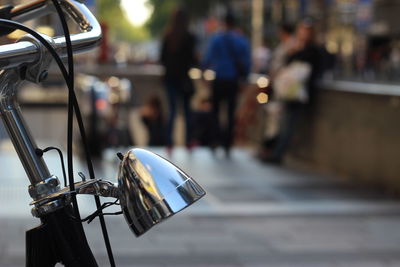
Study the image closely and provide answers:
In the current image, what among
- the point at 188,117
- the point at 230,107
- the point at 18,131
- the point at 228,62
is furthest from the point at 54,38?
the point at 188,117

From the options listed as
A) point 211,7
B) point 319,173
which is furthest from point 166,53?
point 211,7

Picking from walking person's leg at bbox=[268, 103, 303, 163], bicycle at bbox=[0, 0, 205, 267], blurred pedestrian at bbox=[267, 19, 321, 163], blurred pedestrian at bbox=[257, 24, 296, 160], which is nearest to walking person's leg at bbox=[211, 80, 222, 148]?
blurred pedestrian at bbox=[257, 24, 296, 160]

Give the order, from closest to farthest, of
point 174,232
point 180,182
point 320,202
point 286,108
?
point 180,182, point 174,232, point 320,202, point 286,108

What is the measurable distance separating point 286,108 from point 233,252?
562 centimetres

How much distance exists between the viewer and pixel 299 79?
11.3m

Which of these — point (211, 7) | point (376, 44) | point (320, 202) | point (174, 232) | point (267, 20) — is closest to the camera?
point (174, 232)

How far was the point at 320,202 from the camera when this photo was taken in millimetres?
8438

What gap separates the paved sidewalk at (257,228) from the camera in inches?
236

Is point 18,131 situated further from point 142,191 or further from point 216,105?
point 216,105

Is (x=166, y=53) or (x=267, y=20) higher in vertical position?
(x=166, y=53)

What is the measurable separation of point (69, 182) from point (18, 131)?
15 centimetres

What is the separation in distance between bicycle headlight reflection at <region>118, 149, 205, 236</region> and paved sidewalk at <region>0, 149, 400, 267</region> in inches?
146

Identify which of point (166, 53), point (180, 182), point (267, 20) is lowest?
point (267, 20)

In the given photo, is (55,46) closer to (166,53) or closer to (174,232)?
(174,232)
